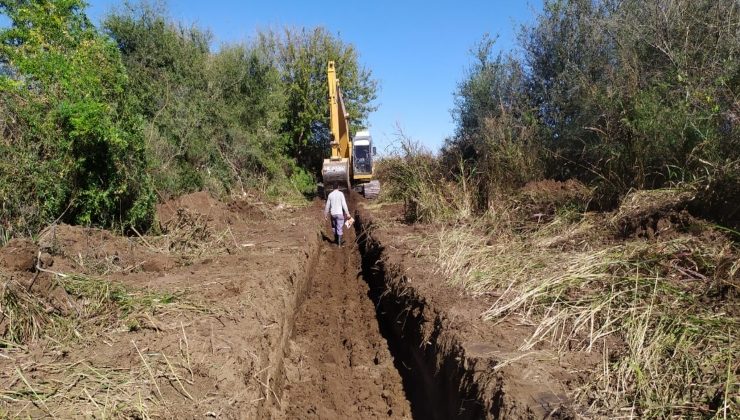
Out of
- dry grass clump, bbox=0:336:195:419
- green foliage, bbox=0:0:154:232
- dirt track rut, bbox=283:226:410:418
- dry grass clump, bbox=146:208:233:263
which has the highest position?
green foliage, bbox=0:0:154:232

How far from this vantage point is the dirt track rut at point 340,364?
5.71 meters

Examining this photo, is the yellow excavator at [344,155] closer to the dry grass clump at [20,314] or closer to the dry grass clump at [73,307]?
the dry grass clump at [73,307]

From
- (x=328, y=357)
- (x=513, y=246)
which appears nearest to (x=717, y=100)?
(x=513, y=246)

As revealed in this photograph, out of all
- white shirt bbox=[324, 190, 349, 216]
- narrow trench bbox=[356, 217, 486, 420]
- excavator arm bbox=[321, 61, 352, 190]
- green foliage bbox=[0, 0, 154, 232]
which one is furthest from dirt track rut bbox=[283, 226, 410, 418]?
excavator arm bbox=[321, 61, 352, 190]

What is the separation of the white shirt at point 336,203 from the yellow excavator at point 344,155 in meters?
6.55

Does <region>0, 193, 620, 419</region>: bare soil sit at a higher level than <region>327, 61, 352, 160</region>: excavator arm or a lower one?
lower

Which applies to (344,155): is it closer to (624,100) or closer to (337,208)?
(337,208)

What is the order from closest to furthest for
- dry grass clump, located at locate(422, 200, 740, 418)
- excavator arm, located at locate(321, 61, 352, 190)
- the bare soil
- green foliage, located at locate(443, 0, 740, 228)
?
dry grass clump, located at locate(422, 200, 740, 418) < the bare soil < green foliage, located at locate(443, 0, 740, 228) < excavator arm, located at locate(321, 61, 352, 190)

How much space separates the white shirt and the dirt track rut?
2.96 m

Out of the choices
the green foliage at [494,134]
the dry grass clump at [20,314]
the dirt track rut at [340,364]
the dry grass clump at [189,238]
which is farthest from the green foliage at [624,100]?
the dry grass clump at [20,314]

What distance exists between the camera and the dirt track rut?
5714 millimetres

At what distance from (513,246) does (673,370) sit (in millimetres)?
4108

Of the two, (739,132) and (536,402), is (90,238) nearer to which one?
(536,402)

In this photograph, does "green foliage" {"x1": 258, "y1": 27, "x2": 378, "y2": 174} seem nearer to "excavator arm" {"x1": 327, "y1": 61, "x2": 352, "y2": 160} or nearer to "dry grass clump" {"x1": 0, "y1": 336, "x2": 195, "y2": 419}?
"excavator arm" {"x1": 327, "y1": 61, "x2": 352, "y2": 160}
